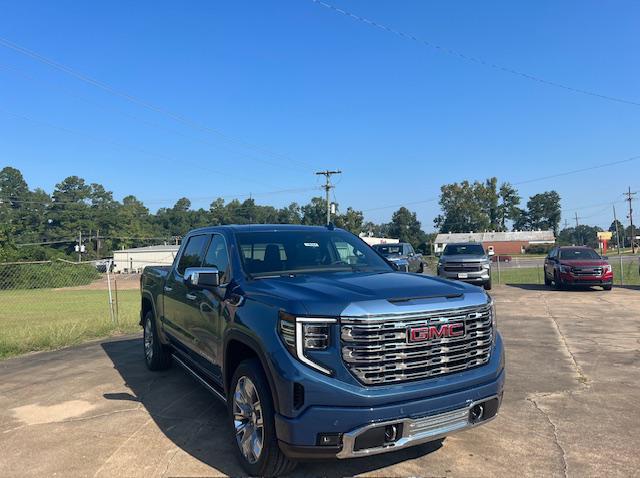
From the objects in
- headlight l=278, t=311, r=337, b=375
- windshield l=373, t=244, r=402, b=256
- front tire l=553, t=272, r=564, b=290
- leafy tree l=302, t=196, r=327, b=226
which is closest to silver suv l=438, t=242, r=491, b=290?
front tire l=553, t=272, r=564, b=290

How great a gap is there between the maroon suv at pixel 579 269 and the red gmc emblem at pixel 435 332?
51.8 ft

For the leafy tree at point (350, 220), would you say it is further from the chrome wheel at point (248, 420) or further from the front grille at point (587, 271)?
the chrome wheel at point (248, 420)

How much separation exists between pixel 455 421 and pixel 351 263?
6.15 ft

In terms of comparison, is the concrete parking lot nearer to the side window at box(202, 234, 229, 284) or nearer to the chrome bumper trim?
the chrome bumper trim

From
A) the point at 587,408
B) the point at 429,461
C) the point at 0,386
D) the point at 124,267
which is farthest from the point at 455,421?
the point at 124,267

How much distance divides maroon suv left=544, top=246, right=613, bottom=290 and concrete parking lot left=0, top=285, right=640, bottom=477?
9.60 m

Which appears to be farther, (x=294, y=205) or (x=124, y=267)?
(x=294, y=205)

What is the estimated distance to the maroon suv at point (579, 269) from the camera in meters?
17.2

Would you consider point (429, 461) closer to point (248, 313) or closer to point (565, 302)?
point (248, 313)

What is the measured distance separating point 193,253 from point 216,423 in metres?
1.91

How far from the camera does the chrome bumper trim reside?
3.15 meters

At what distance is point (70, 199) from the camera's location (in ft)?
391

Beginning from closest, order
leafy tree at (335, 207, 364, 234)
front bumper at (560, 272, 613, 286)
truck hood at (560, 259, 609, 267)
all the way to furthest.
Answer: front bumper at (560, 272, 613, 286), truck hood at (560, 259, 609, 267), leafy tree at (335, 207, 364, 234)

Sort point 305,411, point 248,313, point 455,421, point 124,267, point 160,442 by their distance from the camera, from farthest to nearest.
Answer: point 124,267 < point 160,442 < point 248,313 < point 455,421 < point 305,411
